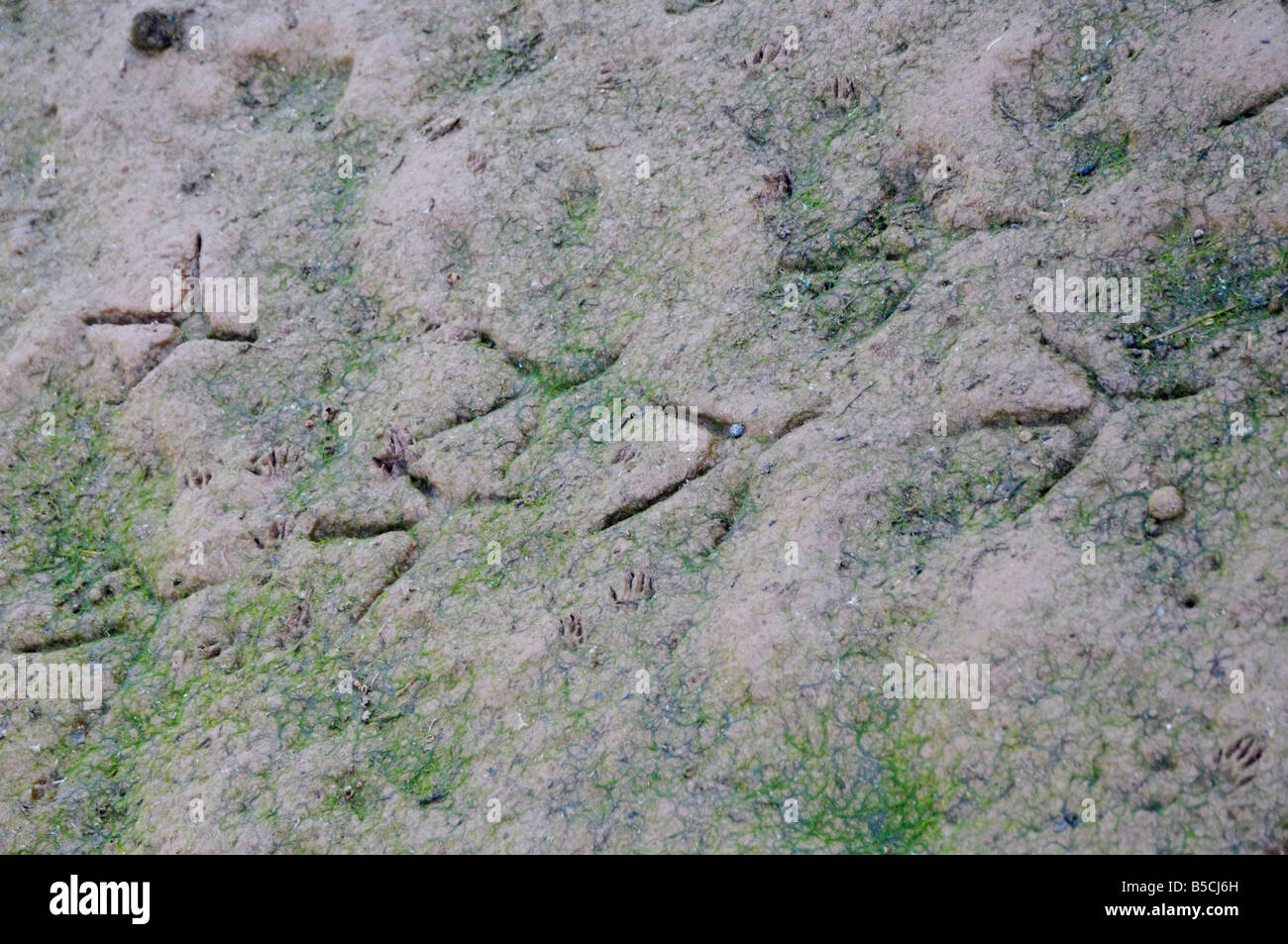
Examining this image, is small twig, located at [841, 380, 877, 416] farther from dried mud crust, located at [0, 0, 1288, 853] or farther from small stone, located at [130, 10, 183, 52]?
small stone, located at [130, 10, 183, 52]

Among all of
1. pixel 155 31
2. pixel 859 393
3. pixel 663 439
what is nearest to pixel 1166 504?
pixel 859 393

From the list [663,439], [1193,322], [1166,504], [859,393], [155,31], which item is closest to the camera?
[1166,504]

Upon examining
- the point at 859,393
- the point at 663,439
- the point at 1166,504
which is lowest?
the point at 1166,504

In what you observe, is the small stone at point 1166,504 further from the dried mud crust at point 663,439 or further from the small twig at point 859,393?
the small twig at point 859,393

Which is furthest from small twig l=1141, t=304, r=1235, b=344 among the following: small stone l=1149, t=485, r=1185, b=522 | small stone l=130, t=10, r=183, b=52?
small stone l=130, t=10, r=183, b=52

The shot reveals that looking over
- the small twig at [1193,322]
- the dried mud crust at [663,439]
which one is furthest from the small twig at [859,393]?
the small twig at [1193,322]

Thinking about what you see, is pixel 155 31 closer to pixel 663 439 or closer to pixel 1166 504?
pixel 663 439
